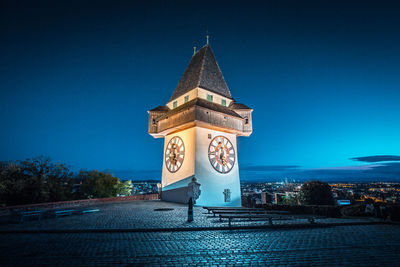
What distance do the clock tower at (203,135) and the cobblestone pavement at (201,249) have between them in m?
9.85

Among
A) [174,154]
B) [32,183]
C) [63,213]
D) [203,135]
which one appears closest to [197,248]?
[63,213]

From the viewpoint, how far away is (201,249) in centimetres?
510

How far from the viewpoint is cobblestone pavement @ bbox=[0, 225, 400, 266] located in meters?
4.29

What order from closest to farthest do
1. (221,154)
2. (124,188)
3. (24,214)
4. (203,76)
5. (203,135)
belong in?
(24,214) < (203,135) < (221,154) < (203,76) < (124,188)

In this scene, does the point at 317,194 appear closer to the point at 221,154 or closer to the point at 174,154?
the point at 221,154

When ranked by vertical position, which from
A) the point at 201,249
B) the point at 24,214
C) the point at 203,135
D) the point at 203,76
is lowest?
the point at 201,249

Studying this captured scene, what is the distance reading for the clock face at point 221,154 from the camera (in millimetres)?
17406

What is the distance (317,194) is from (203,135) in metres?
9.16

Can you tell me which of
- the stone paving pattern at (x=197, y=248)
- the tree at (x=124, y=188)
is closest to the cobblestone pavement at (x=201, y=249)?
the stone paving pattern at (x=197, y=248)

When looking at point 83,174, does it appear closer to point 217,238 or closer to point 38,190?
point 38,190

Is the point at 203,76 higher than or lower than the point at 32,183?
higher

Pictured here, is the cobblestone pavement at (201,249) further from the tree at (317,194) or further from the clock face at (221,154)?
the clock face at (221,154)

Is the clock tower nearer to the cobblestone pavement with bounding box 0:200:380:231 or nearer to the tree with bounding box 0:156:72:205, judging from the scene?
the cobblestone pavement with bounding box 0:200:380:231

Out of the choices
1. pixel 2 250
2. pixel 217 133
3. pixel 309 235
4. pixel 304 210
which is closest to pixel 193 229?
pixel 309 235
